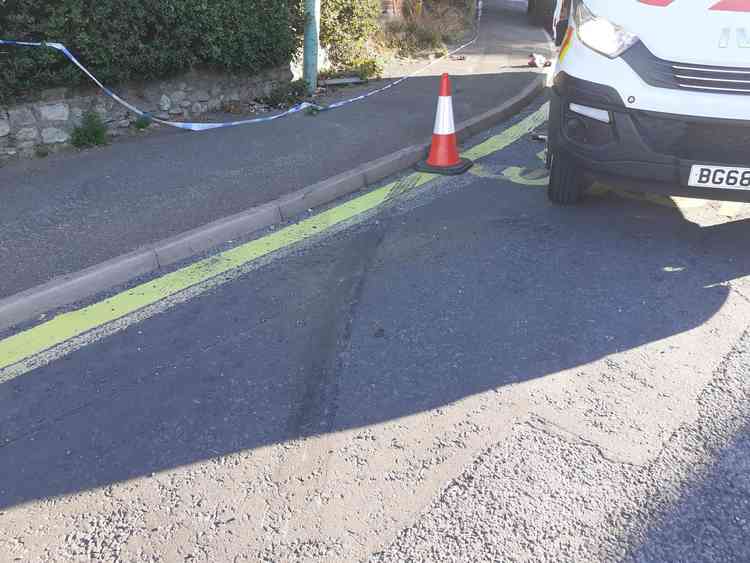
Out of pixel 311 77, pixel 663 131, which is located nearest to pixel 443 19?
pixel 311 77

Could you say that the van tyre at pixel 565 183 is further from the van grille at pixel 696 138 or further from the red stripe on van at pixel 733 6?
the red stripe on van at pixel 733 6

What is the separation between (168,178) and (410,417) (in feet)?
12.3

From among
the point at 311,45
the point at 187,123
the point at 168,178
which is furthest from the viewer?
the point at 311,45

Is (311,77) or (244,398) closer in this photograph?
(244,398)

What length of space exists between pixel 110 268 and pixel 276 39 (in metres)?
5.11

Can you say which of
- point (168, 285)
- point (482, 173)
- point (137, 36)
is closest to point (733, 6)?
point (482, 173)

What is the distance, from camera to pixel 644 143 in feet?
13.3

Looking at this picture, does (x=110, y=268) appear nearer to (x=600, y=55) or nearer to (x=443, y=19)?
(x=600, y=55)

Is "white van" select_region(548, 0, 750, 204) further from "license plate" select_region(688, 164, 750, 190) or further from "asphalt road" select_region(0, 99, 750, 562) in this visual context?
"asphalt road" select_region(0, 99, 750, 562)

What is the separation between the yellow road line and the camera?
3.48m

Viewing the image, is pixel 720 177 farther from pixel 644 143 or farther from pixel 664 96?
pixel 664 96

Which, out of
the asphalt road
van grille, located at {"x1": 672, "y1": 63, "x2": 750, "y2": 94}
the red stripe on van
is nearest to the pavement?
the asphalt road

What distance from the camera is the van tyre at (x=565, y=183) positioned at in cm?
488

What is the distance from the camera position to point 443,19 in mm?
15297
